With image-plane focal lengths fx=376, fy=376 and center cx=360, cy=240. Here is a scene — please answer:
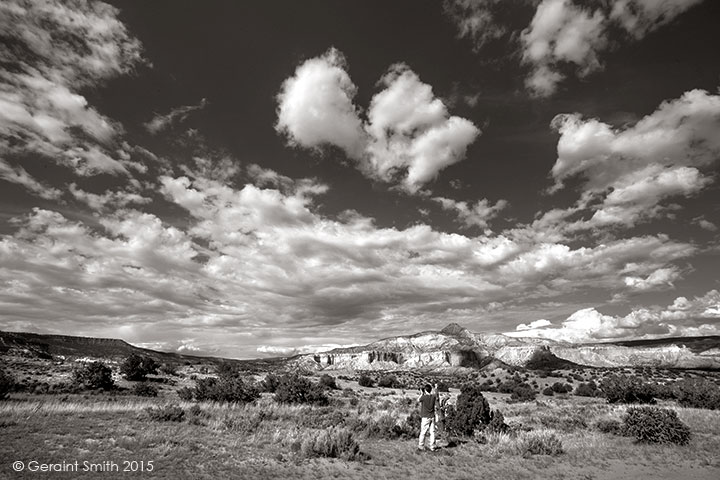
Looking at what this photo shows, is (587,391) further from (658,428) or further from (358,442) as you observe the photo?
(358,442)

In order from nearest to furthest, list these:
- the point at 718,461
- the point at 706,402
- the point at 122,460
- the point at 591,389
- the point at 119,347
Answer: the point at 122,460
the point at 718,461
the point at 706,402
the point at 591,389
the point at 119,347

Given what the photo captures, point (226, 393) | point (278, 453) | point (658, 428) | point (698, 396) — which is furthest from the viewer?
point (698, 396)

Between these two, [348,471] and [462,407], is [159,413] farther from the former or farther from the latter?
[462,407]

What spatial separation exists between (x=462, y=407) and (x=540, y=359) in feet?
370

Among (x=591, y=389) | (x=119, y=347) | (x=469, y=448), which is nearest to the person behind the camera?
(x=469, y=448)

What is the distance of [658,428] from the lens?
14.2m

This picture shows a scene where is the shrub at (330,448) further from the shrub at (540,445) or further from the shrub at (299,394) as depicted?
the shrub at (299,394)

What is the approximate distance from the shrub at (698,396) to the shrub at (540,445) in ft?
66.9

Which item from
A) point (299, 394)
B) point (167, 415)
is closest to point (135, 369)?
point (299, 394)

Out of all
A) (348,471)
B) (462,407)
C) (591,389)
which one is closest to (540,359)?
(591,389)

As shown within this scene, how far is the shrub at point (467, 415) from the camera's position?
15.3 m

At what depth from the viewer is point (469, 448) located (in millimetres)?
13172

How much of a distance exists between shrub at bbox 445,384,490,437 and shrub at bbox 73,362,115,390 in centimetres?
3016

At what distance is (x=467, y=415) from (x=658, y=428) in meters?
6.93
